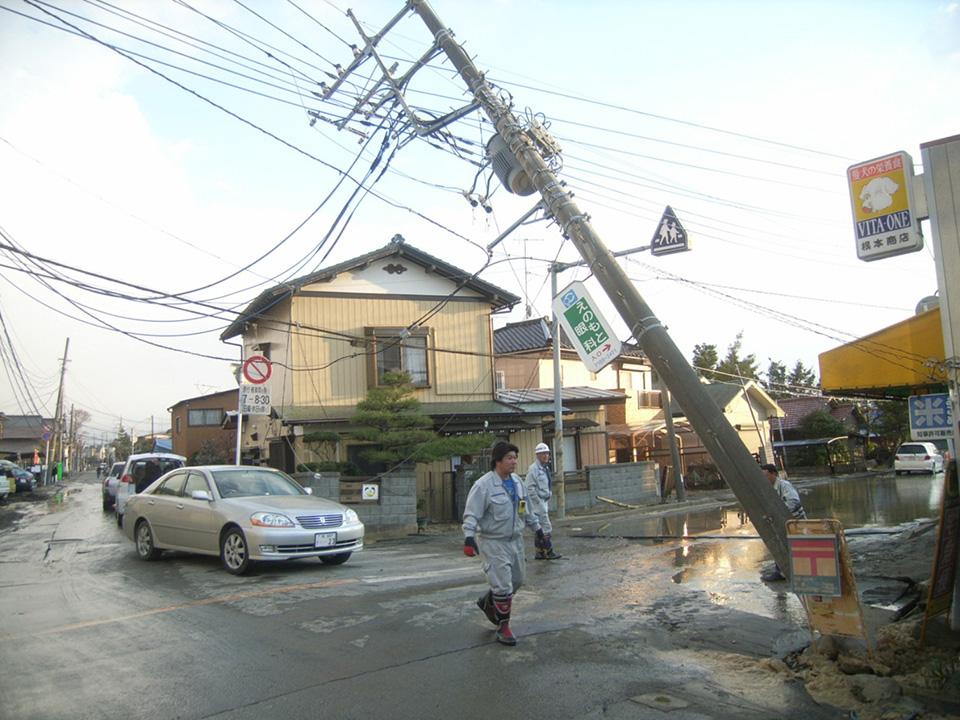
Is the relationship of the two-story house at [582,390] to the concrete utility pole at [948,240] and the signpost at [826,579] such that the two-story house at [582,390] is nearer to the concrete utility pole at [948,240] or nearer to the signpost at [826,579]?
the concrete utility pole at [948,240]

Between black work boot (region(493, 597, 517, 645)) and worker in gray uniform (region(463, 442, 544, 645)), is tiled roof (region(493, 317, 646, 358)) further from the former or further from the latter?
black work boot (region(493, 597, 517, 645))

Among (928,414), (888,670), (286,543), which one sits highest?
(928,414)

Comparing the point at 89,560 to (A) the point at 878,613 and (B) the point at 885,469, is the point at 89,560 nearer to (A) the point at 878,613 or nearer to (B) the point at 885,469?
(A) the point at 878,613

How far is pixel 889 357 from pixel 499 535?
6.57 metres

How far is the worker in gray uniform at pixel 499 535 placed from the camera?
5797 millimetres

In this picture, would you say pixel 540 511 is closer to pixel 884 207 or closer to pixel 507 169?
pixel 507 169

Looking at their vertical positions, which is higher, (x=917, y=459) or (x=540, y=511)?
(x=540, y=511)

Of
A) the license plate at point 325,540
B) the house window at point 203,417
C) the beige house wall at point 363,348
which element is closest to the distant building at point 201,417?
the house window at point 203,417

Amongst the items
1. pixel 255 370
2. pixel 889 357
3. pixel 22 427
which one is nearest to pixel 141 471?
pixel 255 370

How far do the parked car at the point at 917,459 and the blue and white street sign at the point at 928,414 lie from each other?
1091 inches

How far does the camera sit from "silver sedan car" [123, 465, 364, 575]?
9.24 meters

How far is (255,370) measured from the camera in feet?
52.0

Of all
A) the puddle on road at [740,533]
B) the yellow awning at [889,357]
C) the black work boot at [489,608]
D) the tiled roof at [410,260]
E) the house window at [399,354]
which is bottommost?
the puddle on road at [740,533]

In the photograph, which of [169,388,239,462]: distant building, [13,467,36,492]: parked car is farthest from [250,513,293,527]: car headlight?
[169,388,239,462]: distant building
